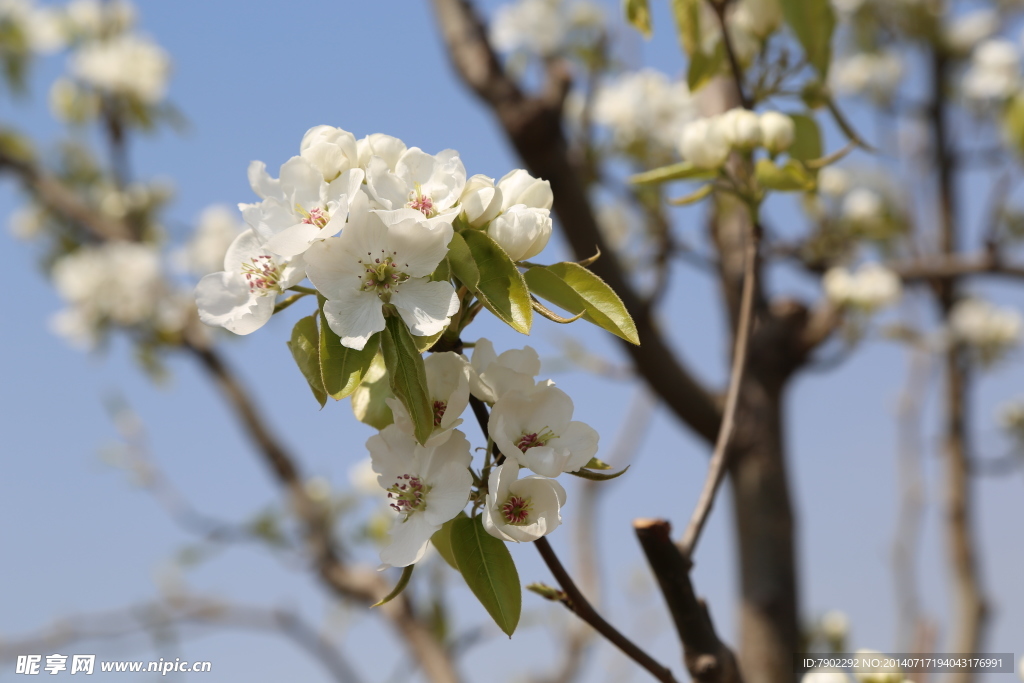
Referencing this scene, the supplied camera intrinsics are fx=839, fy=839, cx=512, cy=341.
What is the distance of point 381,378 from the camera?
1.86 feet

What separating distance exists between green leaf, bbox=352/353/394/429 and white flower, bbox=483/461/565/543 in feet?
0.32

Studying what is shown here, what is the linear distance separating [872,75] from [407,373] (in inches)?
168

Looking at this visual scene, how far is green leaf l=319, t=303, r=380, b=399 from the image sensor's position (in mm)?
513

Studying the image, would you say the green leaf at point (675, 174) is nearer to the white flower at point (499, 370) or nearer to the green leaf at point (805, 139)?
the green leaf at point (805, 139)

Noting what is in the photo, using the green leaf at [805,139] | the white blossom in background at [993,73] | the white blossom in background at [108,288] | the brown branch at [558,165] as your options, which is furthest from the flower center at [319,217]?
the white blossom in background at [993,73]

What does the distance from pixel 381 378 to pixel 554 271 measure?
0.14m

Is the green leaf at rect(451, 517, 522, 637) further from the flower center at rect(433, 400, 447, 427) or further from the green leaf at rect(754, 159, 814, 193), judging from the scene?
the green leaf at rect(754, 159, 814, 193)

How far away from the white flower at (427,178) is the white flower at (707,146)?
45 cm

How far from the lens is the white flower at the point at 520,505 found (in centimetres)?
52

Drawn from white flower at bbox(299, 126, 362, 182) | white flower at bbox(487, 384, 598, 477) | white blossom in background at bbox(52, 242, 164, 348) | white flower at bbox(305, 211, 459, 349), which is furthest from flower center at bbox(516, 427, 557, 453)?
white blossom in background at bbox(52, 242, 164, 348)

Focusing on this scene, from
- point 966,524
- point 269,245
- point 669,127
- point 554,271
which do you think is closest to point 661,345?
point 669,127

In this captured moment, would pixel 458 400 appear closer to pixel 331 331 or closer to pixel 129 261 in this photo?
pixel 331 331

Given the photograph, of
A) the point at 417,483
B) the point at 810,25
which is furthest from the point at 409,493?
the point at 810,25

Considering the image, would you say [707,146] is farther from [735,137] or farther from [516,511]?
[516,511]
